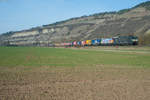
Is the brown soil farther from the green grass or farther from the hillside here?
the hillside

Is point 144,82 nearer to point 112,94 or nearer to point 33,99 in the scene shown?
point 112,94

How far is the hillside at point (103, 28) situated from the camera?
82812 millimetres

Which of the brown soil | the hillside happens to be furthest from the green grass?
the hillside

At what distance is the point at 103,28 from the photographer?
10906 cm

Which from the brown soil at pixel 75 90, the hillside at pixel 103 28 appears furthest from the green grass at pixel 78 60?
the hillside at pixel 103 28

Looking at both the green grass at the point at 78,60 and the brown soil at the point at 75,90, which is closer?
the brown soil at the point at 75,90

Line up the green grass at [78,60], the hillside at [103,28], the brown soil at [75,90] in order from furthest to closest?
the hillside at [103,28]
the green grass at [78,60]
the brown soil at [75,90]

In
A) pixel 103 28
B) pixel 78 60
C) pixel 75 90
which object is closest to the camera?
pixel 75 90

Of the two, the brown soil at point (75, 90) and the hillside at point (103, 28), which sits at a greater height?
the hillside at point (103, 28)

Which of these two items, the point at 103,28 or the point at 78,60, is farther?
the point at 103,28

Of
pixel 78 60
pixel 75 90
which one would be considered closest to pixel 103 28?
pixel 78 60

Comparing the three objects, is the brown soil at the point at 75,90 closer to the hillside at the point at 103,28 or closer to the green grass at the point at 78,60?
the green grass at the point at 78,60

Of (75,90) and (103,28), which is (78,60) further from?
(103,28)

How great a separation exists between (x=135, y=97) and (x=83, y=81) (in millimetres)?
3606
